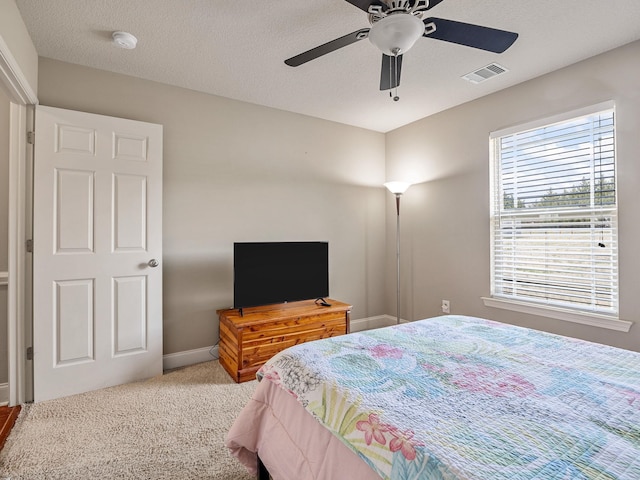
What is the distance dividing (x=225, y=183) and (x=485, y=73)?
2468 mm

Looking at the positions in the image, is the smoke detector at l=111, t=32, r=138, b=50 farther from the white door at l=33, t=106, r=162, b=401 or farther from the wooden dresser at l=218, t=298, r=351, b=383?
the wooden dresser at l=218, t=298, r=351, b=383

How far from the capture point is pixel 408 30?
150cm

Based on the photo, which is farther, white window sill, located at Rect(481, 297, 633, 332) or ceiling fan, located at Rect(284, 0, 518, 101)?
white window sill, located at Rect(481, 297, 633, 332)

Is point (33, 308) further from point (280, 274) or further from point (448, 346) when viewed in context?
point (448, 346)

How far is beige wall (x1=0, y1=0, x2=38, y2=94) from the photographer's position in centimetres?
178

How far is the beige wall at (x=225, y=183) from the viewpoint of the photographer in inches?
111

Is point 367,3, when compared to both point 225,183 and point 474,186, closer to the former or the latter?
point 225,183

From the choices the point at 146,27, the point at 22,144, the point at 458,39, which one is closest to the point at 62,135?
the point at 22,144

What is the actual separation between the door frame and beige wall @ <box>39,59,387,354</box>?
0.35 m

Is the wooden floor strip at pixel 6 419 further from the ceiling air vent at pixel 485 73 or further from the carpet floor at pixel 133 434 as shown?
the ceiling air vent at pixel 485 73

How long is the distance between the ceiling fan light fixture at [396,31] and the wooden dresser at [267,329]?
83.4 inches

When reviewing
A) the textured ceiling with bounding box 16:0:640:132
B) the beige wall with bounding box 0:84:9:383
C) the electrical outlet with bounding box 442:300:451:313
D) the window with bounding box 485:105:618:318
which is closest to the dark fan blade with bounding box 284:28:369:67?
the textured ceiling with bounding box 16:0:640:132

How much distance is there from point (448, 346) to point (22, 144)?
3024mm

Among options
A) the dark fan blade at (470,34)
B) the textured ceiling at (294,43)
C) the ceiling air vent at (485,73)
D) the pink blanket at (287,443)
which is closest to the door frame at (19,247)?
the textured ceiling at (294,43)
